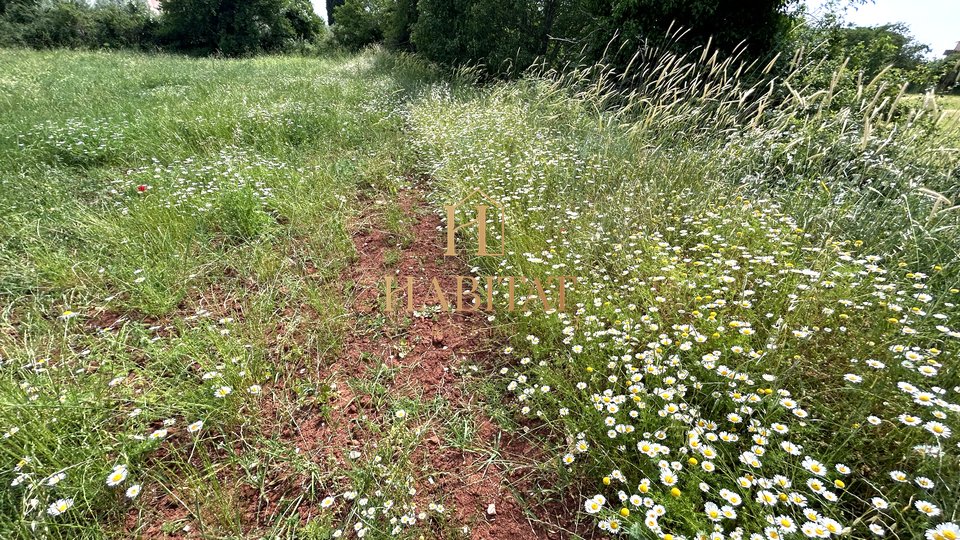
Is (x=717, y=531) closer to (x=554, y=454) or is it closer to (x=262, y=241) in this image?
(x=554, y=454)

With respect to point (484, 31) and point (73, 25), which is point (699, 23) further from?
point (73, 25)

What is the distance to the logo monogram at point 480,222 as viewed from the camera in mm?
2518

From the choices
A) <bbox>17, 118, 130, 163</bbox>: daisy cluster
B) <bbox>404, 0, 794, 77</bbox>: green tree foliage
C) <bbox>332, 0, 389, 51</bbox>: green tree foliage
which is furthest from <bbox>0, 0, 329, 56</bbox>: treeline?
<bbox>17, 118, 130, 163</bbox>: daisy cluster

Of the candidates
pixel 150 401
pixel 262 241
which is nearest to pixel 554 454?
pixel 150 401

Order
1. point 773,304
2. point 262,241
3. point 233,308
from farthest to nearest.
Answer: point 262,241 → point 233,308 → point 773,304

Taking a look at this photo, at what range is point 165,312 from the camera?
237 cm

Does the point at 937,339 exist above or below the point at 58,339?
above

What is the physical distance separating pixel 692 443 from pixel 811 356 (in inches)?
31.4

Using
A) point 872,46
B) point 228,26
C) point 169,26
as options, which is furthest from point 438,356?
point 169,26

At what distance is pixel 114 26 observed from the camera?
19750 millimetres

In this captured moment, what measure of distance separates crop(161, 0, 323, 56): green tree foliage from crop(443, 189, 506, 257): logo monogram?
20.9 metres

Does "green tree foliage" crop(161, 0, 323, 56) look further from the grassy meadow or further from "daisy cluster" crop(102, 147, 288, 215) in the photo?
the grassy meadow

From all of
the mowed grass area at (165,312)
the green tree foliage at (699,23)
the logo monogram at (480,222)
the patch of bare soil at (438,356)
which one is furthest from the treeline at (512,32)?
the mowed grass area at (165,312)

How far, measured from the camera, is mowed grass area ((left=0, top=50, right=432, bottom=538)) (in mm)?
1503
